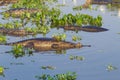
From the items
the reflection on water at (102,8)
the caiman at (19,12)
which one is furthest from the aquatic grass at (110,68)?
the reflection on water at (102,8)

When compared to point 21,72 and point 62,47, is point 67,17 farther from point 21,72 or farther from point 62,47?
point 21,72

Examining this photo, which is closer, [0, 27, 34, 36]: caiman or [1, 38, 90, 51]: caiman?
[1, 38, 90, 51]: caiman

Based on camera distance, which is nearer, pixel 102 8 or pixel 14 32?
pixel 14 32

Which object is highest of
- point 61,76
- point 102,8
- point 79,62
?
point 102,8

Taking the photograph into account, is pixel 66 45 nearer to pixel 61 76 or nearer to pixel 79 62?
pixel 79 62

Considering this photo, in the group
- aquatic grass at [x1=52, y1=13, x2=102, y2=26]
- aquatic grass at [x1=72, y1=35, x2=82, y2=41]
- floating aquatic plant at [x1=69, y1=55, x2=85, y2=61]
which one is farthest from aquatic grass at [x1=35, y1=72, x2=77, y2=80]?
aquatic grass at [x1=52, y1=13, x2=102, y2=26]

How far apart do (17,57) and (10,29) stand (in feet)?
22.2

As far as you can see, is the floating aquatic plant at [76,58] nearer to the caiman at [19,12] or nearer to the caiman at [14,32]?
the caiman at [14,32]

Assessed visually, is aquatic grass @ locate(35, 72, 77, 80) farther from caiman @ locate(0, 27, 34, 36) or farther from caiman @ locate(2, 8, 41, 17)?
caiman @ locate(2, 8, 41, 17)

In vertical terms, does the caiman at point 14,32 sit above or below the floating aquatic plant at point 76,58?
above

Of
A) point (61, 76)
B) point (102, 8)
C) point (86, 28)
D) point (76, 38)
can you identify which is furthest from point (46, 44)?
point (102, 8)

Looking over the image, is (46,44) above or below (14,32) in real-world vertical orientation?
below

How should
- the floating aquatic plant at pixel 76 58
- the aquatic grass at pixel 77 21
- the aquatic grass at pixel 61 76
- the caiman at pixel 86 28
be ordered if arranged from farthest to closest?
1. the aquatic grass at pixel 77 21
2. the caiman at pixel 86 28
3. the floating aquatic plant at pixel 76 58
4. the aquatic grass at pixel 61 76

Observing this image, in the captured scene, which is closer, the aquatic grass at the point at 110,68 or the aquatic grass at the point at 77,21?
the aquatic grass at the point at 110,68
